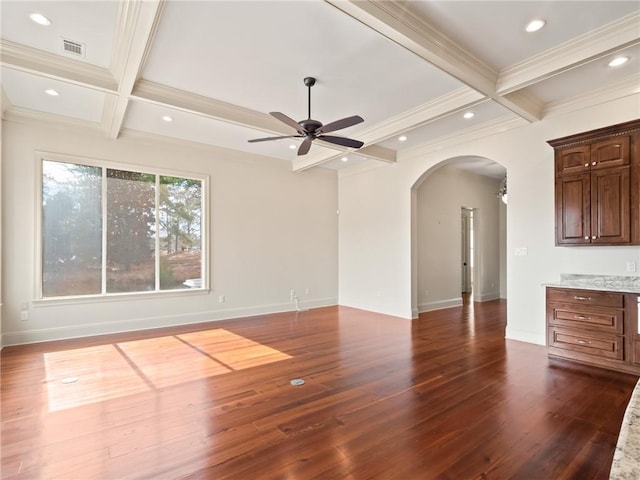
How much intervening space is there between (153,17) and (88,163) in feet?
11.4

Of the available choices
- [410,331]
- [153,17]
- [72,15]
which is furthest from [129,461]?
[410,331]

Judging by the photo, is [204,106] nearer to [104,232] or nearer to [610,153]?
[104,232]

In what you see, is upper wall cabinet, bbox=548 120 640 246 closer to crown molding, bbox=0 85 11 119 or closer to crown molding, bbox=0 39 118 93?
crown molding, bbox=0 39 118 93

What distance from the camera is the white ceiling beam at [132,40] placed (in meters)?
2.67

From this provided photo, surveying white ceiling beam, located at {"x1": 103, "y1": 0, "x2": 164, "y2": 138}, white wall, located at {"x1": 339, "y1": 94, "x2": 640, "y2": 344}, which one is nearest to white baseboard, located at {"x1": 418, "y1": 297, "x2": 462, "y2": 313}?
white wall, located at {"x1": 339, "y1": 94, "x2": 640, "y2": 344}

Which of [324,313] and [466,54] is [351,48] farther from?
[324,313]

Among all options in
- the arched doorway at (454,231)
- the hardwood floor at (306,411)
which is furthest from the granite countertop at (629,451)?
the arched doorway at (454,231)

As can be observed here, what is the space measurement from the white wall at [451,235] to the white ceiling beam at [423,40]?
11.5 ft

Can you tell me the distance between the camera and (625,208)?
12.2 feet

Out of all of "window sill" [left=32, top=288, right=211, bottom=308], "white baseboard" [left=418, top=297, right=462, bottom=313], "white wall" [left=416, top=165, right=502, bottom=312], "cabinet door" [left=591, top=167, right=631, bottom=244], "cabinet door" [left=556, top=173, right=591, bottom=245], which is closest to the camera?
"cabinet door" [left=591, top=167, right=631, bottom=244]

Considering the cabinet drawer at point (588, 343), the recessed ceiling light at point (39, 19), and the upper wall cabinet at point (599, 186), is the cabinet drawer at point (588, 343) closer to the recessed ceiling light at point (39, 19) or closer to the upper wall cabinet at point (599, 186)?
the upper wall cabinet at point (599, 186)

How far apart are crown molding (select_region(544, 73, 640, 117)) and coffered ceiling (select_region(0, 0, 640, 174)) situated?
0.01m

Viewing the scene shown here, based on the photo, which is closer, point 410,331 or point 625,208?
point 625,208

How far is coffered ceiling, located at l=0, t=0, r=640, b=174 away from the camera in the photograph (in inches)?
109
